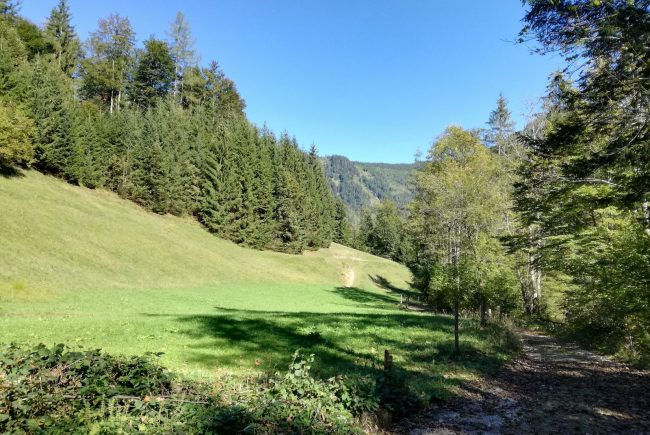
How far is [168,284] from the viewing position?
38.1 m

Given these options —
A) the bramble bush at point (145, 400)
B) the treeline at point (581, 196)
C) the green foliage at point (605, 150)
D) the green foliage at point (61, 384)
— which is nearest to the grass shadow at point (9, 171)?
the treeline at point (581, 196)

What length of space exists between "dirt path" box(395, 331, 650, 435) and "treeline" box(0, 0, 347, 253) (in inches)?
1930

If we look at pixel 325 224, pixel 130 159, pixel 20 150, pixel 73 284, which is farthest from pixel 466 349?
pixel 325 224

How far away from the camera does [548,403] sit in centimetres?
947

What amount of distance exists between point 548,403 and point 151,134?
219 feet

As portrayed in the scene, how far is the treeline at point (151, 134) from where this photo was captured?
1932 inches

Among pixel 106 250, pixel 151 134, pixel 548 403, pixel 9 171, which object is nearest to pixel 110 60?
pixel 151 134

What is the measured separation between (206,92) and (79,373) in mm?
88747

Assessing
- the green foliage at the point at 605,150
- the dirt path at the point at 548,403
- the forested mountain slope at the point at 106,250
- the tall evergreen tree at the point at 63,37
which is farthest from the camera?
the tall evergreen tree at the point at 63,37

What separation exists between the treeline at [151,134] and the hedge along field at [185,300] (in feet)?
11.8

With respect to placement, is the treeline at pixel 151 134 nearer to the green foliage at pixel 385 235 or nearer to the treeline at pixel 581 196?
the green foliage at pixel 385 235

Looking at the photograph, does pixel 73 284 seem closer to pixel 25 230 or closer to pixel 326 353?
pixel 25 230

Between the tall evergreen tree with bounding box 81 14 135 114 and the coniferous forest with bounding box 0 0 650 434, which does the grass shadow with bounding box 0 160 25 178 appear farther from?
the tall evergreen tree with bounding box 81 14 135 114

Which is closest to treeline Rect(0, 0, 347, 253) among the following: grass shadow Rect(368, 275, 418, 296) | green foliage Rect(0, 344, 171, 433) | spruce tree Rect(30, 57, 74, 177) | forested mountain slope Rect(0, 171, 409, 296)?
spruce tree Rect(30, 57, 74, 177)
